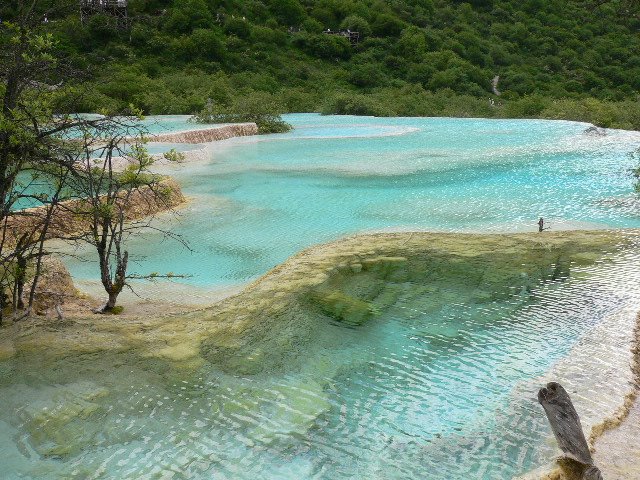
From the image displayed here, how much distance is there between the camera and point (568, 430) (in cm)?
264

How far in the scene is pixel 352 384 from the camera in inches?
142

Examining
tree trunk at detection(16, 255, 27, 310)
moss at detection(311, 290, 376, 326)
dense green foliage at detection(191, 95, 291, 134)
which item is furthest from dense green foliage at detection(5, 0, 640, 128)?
tree trunk at detection(16, 255, 27, 310)

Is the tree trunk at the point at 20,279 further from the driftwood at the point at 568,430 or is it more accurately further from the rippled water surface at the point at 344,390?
the driftwood at the point at 568,430

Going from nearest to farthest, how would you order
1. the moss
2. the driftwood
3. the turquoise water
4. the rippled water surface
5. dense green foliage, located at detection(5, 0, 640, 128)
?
1. the driftwood
2. the rippled water surface
3. the moss
4. the turquoise water
5. dense green foliage, located at detection(5, 0, 640, 128)

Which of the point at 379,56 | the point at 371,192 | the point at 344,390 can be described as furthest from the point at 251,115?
the point at 379,56

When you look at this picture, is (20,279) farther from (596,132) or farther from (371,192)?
(596,132)

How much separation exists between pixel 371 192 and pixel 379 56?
26240mm

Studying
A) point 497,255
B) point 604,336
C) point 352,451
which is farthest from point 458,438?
point 497,255

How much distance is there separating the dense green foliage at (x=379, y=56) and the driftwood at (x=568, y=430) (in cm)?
1893

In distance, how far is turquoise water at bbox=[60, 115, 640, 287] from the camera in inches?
258

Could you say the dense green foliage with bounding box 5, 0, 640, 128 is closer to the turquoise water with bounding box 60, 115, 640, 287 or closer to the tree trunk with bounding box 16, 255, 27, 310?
the turquoise water with bounding box 60, 115, 640, 287

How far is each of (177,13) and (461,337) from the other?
29518 mm

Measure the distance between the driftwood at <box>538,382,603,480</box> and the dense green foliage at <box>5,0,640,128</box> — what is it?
18933 millimetres

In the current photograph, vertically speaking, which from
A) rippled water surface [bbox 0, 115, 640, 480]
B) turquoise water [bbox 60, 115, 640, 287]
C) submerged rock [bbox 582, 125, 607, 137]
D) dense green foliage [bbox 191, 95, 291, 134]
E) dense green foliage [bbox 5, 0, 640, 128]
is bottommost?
rippled water surface [bbox 0, 115, 640, 480]
